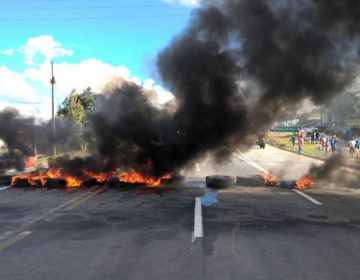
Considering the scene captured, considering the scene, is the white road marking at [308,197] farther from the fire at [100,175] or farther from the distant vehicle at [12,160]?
the distant vehicle at [12,160]

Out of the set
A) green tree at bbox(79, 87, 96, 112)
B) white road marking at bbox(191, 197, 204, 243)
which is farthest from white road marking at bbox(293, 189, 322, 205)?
green tree at bbox(79, 87, 96, 112)

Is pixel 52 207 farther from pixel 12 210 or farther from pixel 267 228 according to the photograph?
pixel 267 228

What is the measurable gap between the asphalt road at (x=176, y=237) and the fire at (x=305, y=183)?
1631 millimetres

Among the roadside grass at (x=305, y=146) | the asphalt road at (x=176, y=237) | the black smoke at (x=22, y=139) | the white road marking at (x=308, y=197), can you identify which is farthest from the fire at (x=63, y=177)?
the roadside grass at (x=305, y=146)

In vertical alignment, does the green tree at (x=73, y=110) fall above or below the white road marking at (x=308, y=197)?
above

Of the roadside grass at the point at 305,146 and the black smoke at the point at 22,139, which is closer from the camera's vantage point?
the black smoke at the point at 22,139

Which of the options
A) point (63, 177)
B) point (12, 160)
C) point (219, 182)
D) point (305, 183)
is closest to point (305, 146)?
point (305, 183)

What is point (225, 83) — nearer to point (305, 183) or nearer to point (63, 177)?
point (305, 183)

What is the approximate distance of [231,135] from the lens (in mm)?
12781

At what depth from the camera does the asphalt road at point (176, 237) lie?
14.8ft

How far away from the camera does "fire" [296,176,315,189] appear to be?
11853 mm

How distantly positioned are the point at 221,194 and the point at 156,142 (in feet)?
9.83

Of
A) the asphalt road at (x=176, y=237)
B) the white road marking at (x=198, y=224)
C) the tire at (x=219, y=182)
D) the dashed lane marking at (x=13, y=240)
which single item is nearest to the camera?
the asphalt road at (x=176, y=237)

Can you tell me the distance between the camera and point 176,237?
597 cm
